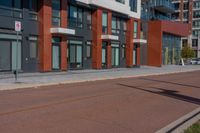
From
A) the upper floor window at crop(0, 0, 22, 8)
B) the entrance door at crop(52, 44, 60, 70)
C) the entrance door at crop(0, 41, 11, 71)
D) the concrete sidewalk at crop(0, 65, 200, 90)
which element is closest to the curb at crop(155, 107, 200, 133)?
the concrete sidewalk at crop(0, 65, 200, 90)

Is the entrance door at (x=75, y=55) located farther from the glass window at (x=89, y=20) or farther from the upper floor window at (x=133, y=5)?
the upper floor window at (x=133, y=5)

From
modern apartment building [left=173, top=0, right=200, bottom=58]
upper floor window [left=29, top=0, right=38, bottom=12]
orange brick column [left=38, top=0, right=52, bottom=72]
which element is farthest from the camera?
modern apartment building [left=173, top=0, right=200, bottom=58]

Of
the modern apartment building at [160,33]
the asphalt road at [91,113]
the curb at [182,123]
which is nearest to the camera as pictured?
the curb at [182,123]

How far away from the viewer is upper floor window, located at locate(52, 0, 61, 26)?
3325 cm

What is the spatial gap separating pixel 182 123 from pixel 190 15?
105 metres

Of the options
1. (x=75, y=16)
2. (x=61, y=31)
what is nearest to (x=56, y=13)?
(x=61, y=31)

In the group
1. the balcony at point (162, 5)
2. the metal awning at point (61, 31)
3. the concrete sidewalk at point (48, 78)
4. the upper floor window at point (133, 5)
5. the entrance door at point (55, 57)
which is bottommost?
the concrete sidewalk at point (48, 78)

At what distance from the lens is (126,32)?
48.4 m

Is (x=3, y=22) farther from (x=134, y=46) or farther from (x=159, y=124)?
(x=134, y=46)

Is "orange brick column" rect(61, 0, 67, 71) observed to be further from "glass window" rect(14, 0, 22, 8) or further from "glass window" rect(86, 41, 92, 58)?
"glass window" rect(86, 41, 92, 58)

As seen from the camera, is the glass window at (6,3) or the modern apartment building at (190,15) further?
the modern apartment building at (190,15)

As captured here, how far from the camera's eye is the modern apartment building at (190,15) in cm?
11088

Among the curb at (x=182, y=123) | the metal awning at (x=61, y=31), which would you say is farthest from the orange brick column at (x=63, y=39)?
the curb at (x=182, y=123)

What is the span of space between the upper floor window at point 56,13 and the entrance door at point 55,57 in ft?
6.35
